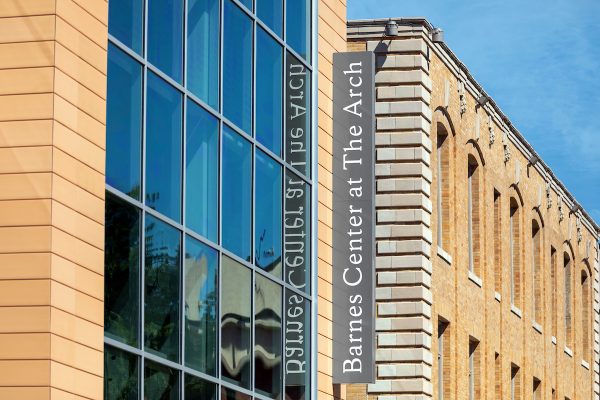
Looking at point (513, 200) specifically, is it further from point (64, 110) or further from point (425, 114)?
point (64, 110)

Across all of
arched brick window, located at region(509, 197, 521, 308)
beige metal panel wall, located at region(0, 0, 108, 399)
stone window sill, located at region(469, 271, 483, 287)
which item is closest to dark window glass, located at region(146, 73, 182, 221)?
beige metal panel wall, located at region(0, 0, 108, 399)

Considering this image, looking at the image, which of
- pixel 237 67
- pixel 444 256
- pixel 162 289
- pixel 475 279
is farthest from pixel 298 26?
pixel 475 279

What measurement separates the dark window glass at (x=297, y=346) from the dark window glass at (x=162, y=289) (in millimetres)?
5249

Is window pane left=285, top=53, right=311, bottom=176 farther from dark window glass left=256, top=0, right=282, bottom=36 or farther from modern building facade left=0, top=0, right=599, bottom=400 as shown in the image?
dark window glass left=256, top=0, right=282, bottom=36

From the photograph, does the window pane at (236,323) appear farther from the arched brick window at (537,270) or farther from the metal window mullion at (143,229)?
the arched brick window at (537,270)

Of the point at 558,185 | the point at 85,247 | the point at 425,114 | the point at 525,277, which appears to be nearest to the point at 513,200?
the point at 525,277

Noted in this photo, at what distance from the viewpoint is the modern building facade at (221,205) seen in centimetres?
2028

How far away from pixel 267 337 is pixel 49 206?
27.1 ft

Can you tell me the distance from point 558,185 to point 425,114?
1537 cm

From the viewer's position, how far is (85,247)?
20719mm

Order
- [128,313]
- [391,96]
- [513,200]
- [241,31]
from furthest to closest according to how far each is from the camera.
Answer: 1. [513,200]
2. [391,96]
3. [241,31]
4. [128,313]

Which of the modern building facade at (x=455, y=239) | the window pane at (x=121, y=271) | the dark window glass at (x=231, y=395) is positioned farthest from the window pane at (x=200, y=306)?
the modern building facade at (x=455, y=239)

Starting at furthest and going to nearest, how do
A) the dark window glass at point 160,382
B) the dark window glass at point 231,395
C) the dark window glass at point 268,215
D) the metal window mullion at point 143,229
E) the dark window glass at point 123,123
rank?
the dark window glass at point 268,215
the dark window glass at point 231,395
the dark window glass at point 160,382
the metal window mullion at point 143,229
the dark window glass at point 123,123

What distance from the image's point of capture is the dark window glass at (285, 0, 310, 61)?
29.7 m
